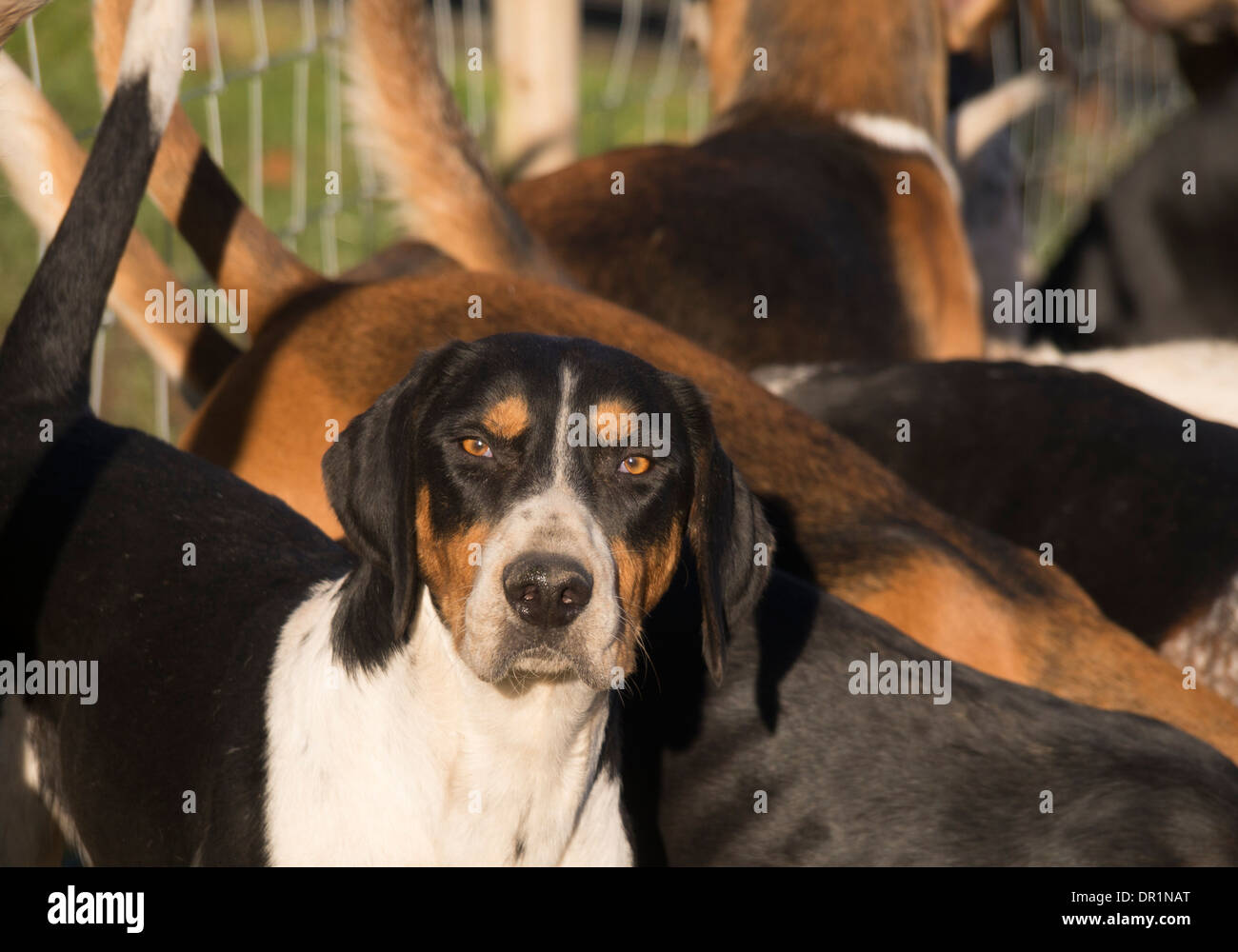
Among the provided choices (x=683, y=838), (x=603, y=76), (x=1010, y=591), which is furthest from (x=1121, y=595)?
(x=603, y=76)

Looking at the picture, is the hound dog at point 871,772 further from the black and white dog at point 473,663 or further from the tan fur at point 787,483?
the tan fur at point 787,483

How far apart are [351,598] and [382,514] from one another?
Result: 0.57ft

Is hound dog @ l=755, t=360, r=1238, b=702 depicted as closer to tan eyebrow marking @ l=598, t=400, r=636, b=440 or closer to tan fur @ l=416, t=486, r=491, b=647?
tan eyebrow marking @ l=598, t=400, r=636, b=440

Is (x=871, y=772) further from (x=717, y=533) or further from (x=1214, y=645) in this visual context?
(x=1214, y=645)

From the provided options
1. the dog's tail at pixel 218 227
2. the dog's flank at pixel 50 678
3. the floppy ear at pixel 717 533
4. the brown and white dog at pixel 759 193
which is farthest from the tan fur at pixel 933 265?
the dog's flank at pixel 50 678

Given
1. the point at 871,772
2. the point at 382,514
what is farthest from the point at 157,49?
the point at 871,772

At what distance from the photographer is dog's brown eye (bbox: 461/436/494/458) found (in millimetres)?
2328

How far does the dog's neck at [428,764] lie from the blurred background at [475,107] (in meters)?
1.91

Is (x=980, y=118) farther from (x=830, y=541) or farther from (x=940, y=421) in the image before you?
(x=830, y=541)

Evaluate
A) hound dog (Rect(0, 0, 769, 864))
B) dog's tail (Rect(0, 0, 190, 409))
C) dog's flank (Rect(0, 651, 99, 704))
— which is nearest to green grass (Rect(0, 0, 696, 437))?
dog's tail (Rect(0, 0, 190, 409))

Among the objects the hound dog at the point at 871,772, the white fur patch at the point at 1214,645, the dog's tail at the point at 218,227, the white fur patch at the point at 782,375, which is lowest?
the hound dog at the point at 871,772

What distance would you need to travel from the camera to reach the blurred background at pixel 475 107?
512 cm

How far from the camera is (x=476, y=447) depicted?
233 centimetres

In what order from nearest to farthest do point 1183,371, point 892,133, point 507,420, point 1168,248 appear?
point 507,420 → point 1183,371 → point 892,133 → point 1168,248
